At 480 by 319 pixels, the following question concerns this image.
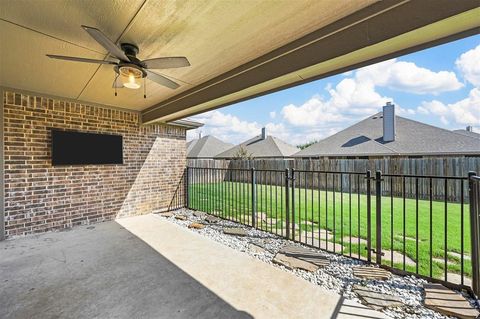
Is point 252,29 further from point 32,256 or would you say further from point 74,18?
point 32,256

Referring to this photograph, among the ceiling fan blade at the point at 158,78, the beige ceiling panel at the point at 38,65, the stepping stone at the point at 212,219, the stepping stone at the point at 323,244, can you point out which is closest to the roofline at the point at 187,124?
the beige ceiling panel at the point at 38,65

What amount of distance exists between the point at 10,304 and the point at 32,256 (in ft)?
4.15

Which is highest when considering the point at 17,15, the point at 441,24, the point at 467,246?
the point at 17,15

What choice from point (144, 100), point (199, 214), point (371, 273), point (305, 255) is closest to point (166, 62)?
point (144, 100)

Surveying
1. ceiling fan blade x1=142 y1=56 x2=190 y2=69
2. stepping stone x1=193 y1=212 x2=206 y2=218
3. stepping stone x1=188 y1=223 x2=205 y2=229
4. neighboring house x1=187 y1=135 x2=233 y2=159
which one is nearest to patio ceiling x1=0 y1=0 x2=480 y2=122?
ceiling fan blade x1=142 y1=56 x2=190 y2=69

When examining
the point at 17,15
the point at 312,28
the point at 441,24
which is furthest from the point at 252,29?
the point at 17,15

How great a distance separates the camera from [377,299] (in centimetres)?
200

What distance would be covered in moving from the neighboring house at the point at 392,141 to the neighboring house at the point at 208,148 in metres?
11.2

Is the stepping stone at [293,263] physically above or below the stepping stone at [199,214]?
above

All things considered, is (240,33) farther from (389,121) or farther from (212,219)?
(389,121)

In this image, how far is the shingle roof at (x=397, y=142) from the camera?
963cm

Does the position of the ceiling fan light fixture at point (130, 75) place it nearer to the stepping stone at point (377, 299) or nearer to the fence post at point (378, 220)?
the fence post at point (378, 220)

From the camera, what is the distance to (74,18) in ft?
6.16

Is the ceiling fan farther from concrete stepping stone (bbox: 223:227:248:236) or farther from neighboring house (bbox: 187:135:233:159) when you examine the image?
neighboring house (bbox: 187:135:233:159)
